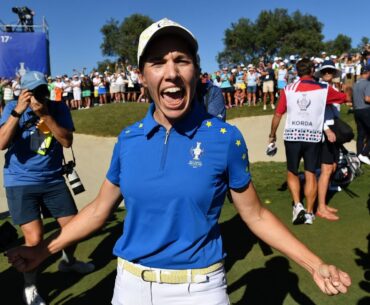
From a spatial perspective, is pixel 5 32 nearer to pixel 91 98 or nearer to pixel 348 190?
pixel 91 98

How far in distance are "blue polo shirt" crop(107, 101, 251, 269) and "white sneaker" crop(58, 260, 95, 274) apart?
2692mm

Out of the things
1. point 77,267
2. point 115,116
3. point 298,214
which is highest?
point 115,116

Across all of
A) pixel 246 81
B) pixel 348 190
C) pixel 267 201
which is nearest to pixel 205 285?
pixel 267 201

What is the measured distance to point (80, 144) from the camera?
1358 centimetres

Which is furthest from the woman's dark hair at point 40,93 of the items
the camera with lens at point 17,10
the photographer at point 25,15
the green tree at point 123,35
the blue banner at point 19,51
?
the green tree at point 123,35

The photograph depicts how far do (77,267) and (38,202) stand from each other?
0.99 meters

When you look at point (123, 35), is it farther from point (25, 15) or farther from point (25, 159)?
point (25, 159)

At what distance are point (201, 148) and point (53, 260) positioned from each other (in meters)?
3.67

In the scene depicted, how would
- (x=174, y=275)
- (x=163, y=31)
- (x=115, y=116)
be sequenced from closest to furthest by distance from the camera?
(x=163, y=31)
(x=174, y=275)
(x=115, y=116)

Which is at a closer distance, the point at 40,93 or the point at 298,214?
the point at 40,93

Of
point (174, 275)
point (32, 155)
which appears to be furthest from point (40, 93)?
point (174, 275)

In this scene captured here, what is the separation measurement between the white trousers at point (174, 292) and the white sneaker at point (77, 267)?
8.56ft

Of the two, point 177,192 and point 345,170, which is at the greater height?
point 177,192

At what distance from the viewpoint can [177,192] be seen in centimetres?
181
